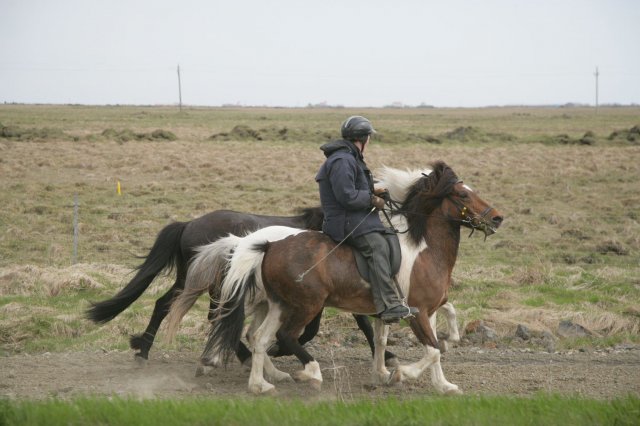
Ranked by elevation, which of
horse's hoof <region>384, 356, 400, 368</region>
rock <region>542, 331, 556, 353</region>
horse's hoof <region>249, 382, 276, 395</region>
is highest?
horse's hoof <region>249, 382, 276, 395</region>

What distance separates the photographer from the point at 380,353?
846cm

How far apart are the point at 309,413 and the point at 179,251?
13.0ft

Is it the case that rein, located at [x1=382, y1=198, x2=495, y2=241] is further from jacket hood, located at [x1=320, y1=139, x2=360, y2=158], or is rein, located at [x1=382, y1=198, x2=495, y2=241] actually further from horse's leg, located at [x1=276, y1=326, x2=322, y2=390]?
horse's leg, located at [x1=276, y1=326, x2=322, y2=390]

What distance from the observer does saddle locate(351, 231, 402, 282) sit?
7820mm

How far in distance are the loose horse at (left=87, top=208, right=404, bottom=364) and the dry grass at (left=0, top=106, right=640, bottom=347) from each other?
4.36 feet

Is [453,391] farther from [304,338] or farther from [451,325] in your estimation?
[304,338]

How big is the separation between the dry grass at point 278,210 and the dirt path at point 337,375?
137 centimetres

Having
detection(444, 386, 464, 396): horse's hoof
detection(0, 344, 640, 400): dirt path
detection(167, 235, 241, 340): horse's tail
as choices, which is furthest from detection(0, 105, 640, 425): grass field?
detection(167, 235, 241, 340): horse's tail

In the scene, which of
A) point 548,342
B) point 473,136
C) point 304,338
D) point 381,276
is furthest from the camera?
point 473,136

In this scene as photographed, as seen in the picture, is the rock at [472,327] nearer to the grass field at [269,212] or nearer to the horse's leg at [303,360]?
the grass field at [269,212]

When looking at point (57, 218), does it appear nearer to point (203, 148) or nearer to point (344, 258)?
point (344, 258)

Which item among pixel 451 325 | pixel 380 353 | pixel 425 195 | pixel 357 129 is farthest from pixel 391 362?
pixel 357 129

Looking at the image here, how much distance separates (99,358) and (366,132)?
4.07m

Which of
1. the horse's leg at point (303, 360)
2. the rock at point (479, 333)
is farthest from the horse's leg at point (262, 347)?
the rock at point (479, 333)
